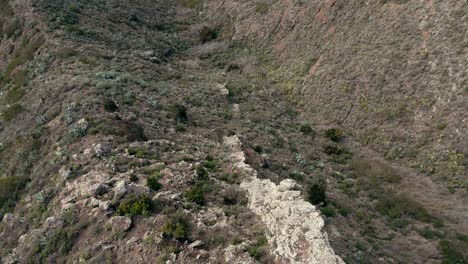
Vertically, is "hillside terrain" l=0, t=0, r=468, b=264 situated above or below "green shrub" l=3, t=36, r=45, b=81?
above

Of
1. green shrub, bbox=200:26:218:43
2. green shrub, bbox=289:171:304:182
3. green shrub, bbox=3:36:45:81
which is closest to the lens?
green shrub, bbox=289:171:304:182

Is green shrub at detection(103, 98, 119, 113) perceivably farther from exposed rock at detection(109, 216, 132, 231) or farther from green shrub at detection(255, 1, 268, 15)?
green shrub at detection(255, 1, 268, 15)

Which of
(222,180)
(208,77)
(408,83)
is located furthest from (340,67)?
(222,180)

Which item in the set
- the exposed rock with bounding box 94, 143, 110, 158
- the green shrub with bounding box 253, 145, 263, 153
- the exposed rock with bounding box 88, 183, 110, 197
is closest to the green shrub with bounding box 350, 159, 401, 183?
the green shrub with bounding box 253, 145, 263, 153

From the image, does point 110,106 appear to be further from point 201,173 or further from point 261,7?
point 261,7

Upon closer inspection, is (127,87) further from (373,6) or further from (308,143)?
(373,6)

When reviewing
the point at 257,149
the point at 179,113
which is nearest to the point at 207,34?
the point at 179,113

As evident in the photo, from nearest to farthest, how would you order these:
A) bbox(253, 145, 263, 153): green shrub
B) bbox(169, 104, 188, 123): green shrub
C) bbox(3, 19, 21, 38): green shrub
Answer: bbox(253, 145, 263, 153): green shrub
bbox(169, 104, 188, 123): green shrub
bbox(3, 19, 21, 38): green shrub
